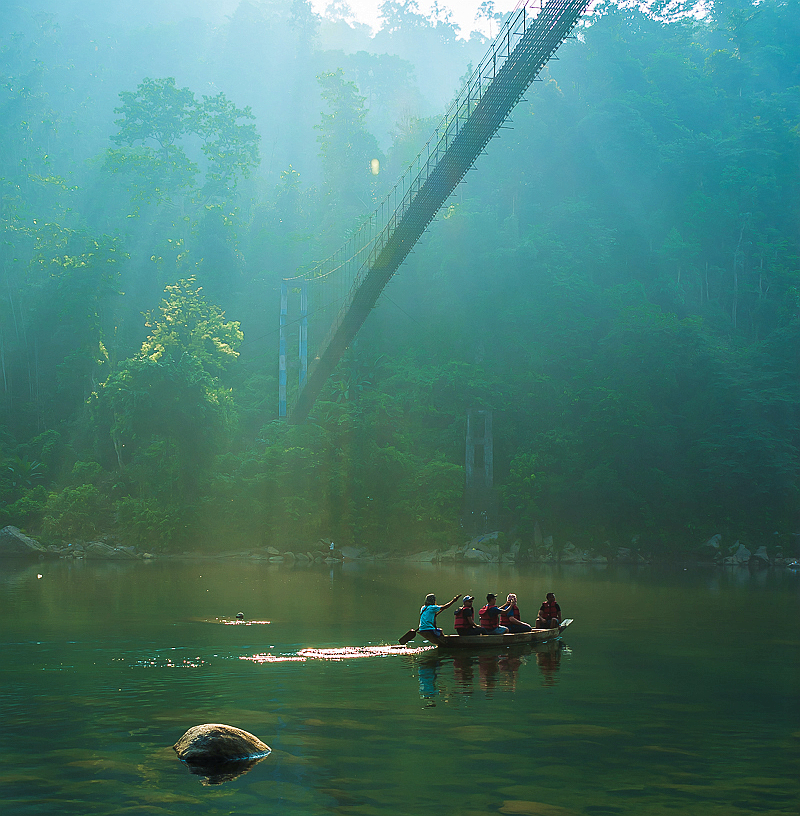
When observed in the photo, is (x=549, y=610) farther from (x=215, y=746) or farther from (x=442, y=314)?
(x=442, y=314)

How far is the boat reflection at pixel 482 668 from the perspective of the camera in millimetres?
10984

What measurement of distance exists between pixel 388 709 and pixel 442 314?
33862 mm

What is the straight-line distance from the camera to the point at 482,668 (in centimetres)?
1250

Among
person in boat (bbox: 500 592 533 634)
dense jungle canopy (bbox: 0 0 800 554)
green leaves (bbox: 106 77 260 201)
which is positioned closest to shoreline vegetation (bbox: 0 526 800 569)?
Result: dense jungle canopy (bbox: 0 0 800 554)

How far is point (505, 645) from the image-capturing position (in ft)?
45.2

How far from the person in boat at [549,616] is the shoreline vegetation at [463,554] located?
17.9 meters

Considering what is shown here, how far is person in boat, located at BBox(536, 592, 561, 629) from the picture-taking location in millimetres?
14523

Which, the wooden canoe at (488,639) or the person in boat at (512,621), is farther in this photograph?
the person in boat at (512,621)

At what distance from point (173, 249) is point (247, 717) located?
4103cm

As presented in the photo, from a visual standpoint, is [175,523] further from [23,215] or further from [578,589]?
[23,215]

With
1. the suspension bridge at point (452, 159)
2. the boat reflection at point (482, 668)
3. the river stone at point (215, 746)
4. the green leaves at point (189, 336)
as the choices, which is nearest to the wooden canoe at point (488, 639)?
the boat reflection at point (482, 668)

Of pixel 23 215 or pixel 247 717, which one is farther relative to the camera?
pixel 23 215

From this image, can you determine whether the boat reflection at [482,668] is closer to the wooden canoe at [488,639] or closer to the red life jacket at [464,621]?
the wooden canoe at [488,639]

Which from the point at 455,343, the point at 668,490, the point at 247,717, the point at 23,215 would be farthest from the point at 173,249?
the point at 247,717
